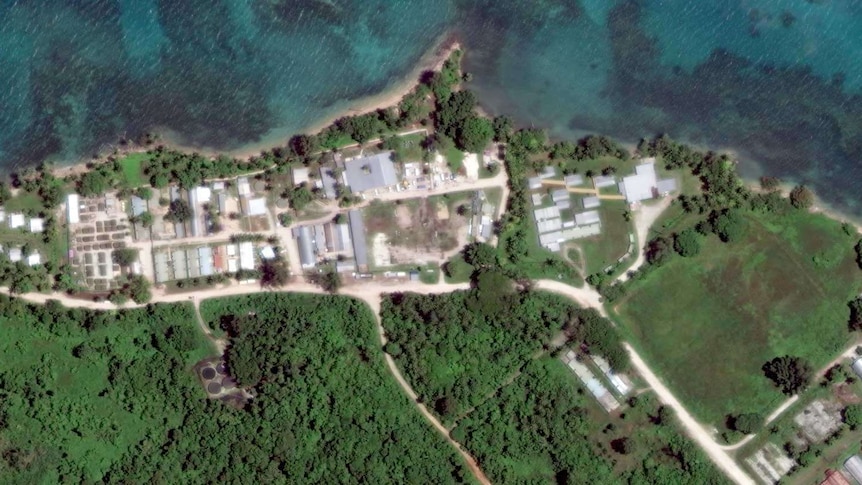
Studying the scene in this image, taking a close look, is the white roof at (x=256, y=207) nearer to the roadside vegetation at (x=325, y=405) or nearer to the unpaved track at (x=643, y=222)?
the roadside vegetation at (x=325, y=405)

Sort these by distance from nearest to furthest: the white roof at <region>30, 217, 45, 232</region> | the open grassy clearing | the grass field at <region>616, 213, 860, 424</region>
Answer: the grass field at <region>616, 213, 860, 424</region> < the open grassy clearing < the white roof at <region>30, 217, 45, 232</region>

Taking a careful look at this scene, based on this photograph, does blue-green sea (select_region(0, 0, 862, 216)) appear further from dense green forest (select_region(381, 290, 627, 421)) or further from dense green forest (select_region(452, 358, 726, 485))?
dense green forest (select_region(452, 358, 726, 485))

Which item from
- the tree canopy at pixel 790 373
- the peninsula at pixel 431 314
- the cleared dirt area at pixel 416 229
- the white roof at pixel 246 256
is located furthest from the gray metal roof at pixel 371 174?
the tree canopy at pixel 790 373

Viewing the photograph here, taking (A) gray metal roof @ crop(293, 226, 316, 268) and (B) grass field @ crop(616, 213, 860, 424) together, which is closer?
(B) grass field @ crop(616, 213, 860, 424)

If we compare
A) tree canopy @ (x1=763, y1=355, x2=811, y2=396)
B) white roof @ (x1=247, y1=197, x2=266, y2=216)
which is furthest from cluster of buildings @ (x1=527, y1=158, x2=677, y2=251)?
white roof @ (x1=247, y1=197, x2=266, y2=216)

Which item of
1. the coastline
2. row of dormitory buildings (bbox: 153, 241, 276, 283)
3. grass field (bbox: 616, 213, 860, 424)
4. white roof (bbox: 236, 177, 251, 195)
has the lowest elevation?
grass field (bbox: 616, 213, 860, 424)

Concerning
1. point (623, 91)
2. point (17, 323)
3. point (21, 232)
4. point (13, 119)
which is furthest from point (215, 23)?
point (623, 91)

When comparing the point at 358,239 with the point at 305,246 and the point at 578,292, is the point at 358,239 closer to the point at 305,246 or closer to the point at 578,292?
the point at 305,246
